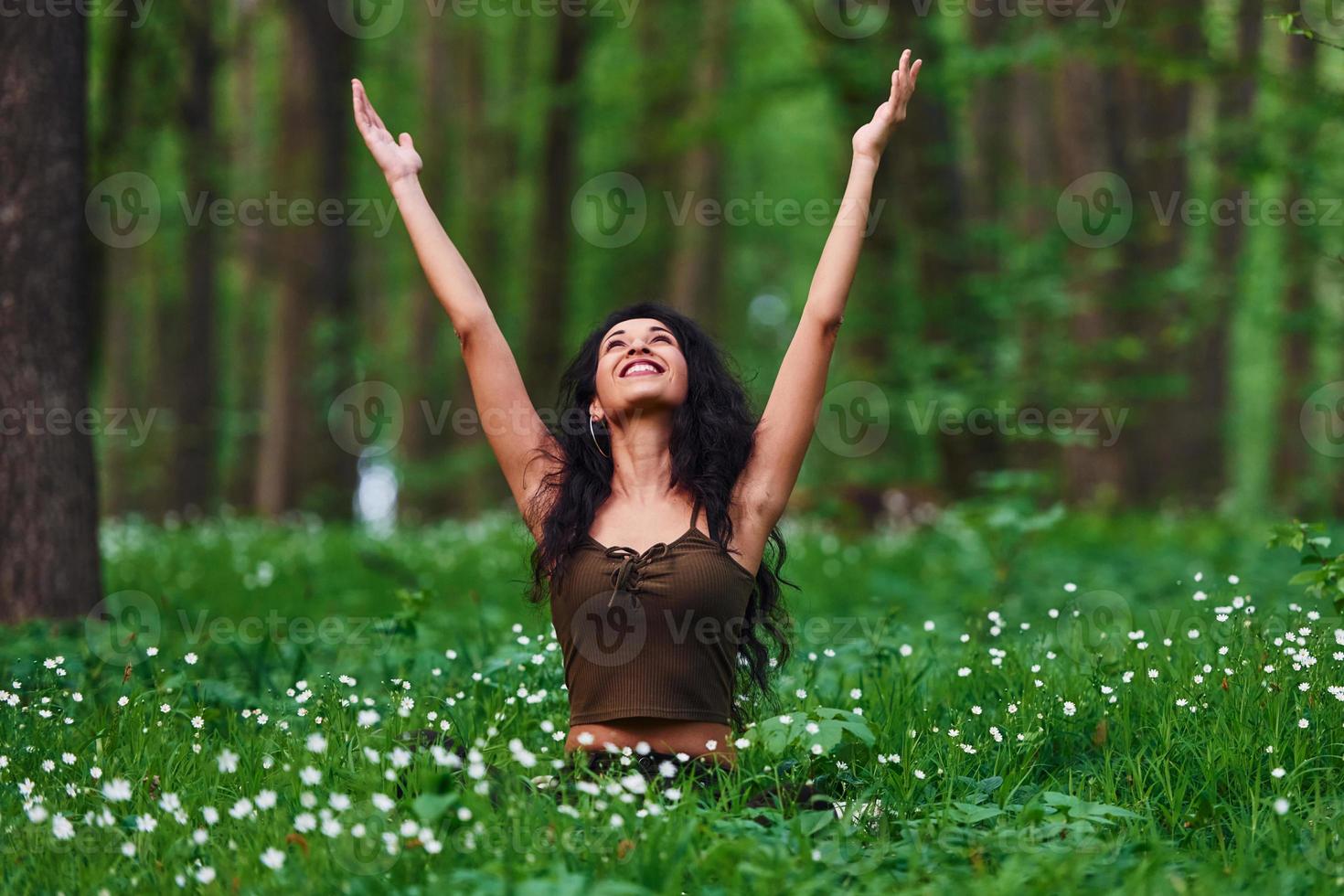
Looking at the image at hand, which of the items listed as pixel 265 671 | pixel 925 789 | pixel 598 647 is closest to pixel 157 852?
pixel 598 647

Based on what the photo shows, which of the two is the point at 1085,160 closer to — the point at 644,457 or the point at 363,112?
the point at 363,112

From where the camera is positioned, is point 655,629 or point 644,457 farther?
point 644,457

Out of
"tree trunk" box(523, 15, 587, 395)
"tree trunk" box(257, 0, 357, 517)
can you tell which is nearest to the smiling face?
"tree trunk" box(257, 0, 357, 517)

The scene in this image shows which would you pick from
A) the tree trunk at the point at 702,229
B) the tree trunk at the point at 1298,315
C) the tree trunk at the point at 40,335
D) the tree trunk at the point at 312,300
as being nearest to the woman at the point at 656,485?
the tree trunk at the point at 40,335

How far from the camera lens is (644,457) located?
13.2 ft

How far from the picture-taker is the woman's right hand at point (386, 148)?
168 inches

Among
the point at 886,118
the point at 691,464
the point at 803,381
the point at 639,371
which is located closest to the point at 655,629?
the point at 691,464

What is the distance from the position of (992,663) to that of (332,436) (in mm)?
10192

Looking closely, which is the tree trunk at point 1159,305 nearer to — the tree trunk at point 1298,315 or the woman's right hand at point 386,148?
the tree trunk at point 1298,315

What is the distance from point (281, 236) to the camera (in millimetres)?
13656

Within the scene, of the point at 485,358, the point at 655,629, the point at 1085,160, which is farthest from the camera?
the point at 1085,160

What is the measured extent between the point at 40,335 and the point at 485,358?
9.94ft

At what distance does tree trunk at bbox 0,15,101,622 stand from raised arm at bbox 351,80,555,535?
8.52 feet

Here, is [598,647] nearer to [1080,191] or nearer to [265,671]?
[265,671]
